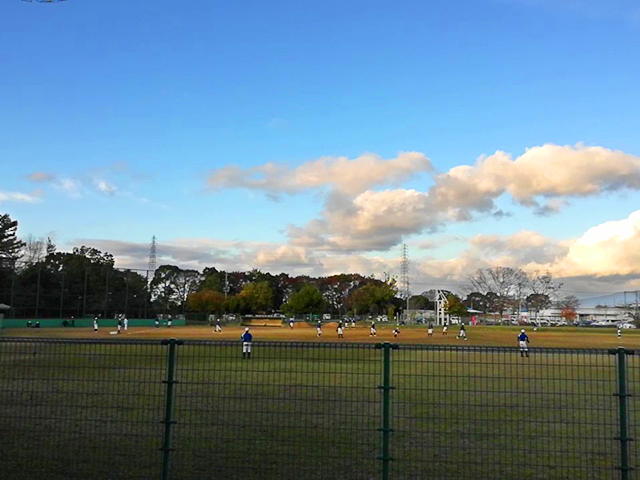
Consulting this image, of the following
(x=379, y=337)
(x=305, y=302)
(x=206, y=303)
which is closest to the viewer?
(x=379, y=337)

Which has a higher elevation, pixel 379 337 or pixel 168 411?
pixel 168 411

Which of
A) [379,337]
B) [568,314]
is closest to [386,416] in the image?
[379,337]

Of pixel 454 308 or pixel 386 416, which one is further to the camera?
pixel 454 308

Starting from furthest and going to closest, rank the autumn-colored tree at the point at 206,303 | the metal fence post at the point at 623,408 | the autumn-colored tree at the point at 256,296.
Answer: the autumn-colored tree at the point at 256,296 < the autumn-colored tree at the point at 206,303 < the metal fence post at the point at 623,408

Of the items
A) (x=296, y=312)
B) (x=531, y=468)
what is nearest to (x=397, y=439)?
(x=531, y=468)

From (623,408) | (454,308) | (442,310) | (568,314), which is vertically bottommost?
→ (623,408)

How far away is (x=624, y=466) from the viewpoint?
630 centimetres

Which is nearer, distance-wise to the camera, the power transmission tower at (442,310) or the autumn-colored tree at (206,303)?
the autumn-colored tree at (206,303)

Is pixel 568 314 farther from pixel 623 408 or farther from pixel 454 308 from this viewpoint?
pixel 623 408

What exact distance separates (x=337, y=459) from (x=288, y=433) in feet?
4.97

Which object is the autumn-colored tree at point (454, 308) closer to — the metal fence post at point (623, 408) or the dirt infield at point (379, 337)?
the dirt infield at point (379, 337)

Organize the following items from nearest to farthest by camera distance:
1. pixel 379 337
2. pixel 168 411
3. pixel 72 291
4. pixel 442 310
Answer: pixel 168 411 → pixel 379 337 → pixel 72 291 → pixel 442 310

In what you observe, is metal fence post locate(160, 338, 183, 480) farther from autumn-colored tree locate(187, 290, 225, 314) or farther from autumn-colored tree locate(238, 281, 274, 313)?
autumn-colored tree locate(238, 281, 274, 313)

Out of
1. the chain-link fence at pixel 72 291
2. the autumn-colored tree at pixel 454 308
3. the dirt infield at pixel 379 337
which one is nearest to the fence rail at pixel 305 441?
the dirt infield at pixel 379 337
